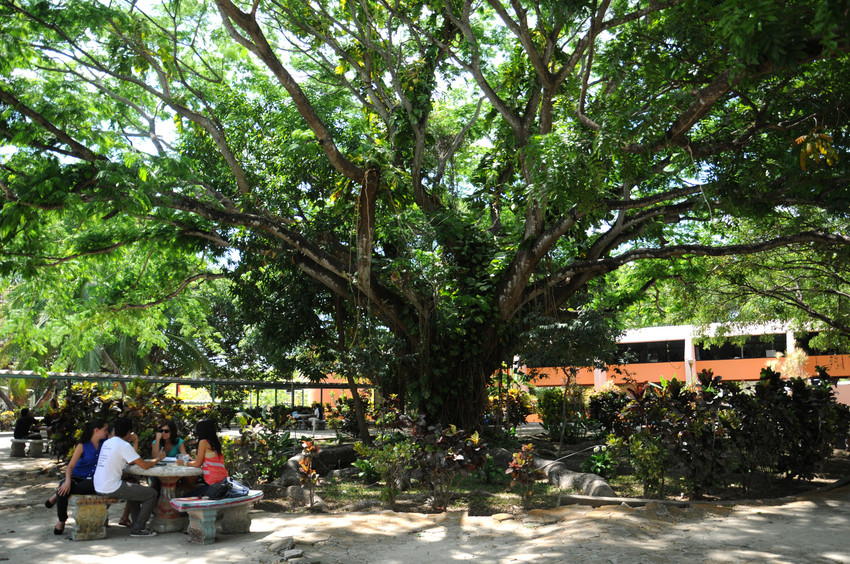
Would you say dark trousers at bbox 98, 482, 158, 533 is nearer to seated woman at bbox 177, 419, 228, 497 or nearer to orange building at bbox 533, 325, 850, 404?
seated woman at bbox 177, 419, 228, 497

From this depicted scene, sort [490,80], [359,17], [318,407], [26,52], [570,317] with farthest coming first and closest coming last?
[318,407]
[490,80]
[570,317]
[359,17]
[26,52]

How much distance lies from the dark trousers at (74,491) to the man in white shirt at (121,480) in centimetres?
17

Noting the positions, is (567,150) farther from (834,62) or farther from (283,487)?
(283,487)

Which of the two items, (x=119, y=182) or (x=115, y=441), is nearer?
(x=115, y=441)

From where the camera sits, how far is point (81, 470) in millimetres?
6578

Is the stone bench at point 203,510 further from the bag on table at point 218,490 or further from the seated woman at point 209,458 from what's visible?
the seated woman at point 209,458

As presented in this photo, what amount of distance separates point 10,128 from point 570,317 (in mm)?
9755

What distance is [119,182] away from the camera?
8734 mm

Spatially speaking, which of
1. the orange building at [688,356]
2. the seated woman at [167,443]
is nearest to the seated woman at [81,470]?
the seated woman at [167,443]

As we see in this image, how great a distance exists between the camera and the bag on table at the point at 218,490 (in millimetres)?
6277

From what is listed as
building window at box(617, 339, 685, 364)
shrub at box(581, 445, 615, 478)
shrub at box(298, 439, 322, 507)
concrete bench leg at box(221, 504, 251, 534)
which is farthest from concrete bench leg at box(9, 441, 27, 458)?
building window at box(617, 339, 685, 364)

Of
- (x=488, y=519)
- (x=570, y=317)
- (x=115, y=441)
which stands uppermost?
(x=570, y=317)

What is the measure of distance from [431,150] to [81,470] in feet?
31.6

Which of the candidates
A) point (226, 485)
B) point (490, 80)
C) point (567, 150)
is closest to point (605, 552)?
point (226, 485)
